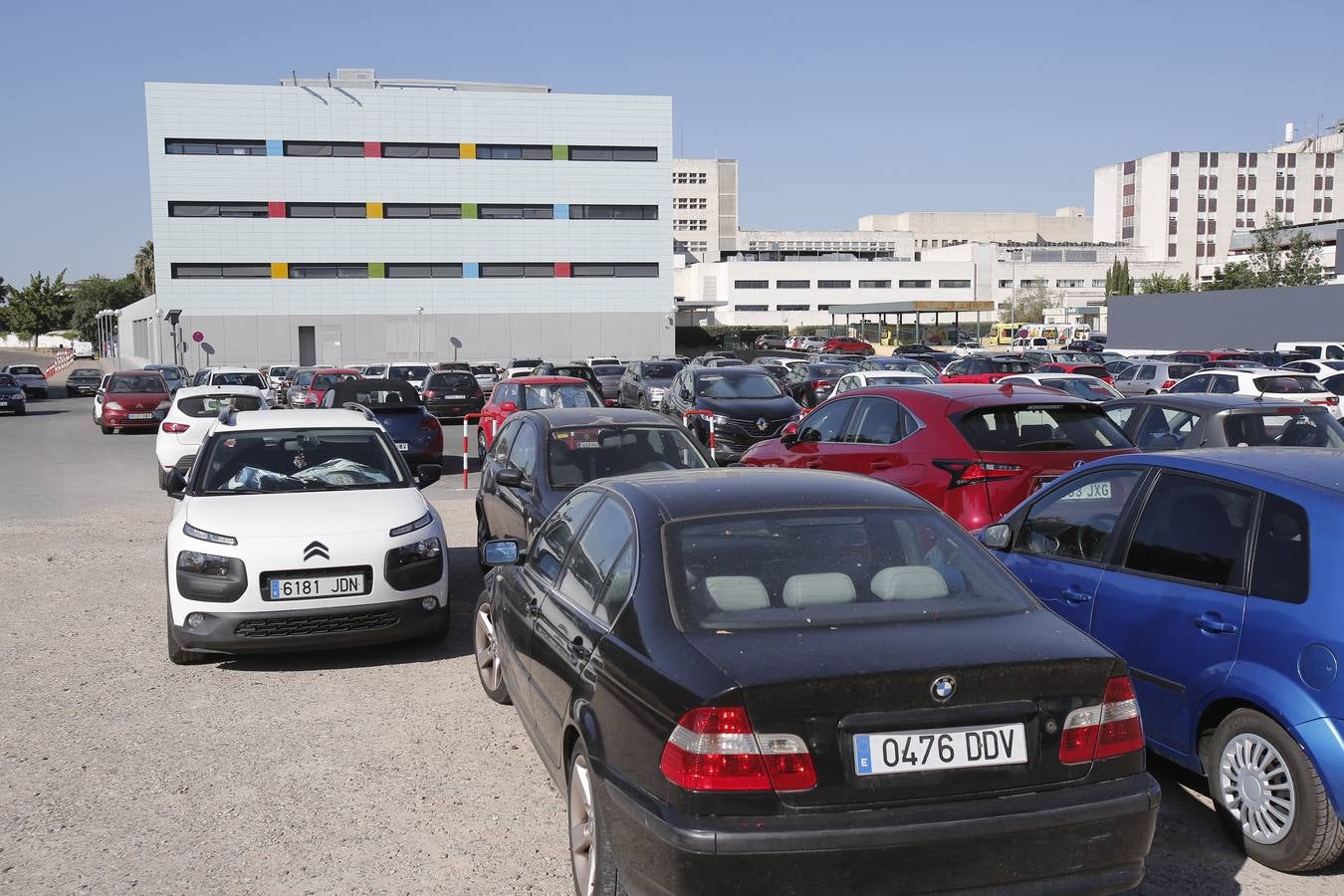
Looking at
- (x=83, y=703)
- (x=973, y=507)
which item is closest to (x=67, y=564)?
(x=83, y=703)

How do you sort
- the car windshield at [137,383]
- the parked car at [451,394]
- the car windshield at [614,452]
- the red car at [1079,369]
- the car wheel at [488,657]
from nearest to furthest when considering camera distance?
the car wheel at [488,657] < the car windshield at [614,452] < the car windshield at [137,383] < the parked car at [451,394] < the red car at [1079,369]

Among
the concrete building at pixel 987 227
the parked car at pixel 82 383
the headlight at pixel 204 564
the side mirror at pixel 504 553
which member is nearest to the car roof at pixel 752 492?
the side mirror at pixel 504 553

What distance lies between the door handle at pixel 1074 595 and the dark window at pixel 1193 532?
262mm

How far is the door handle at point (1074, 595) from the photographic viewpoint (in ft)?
17.1

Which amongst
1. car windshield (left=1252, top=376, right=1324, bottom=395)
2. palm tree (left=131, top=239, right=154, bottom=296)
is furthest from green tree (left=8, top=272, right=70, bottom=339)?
car windshield (left=1252, top=376, right=1324, bottom=395)

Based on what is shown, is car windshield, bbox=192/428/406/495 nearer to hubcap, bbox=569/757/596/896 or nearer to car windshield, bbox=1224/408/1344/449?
hubcap, bbox=569/757/596/896

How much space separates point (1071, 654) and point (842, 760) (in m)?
0.81

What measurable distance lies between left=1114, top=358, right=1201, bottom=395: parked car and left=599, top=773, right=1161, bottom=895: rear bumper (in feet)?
85.5

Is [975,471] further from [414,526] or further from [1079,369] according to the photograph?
[1079,369]

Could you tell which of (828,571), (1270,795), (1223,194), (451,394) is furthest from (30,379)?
(1223,194)

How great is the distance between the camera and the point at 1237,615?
4.32m

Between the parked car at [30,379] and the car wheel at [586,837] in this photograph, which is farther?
the parked car at [30,379]

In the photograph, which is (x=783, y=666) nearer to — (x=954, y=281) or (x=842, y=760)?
(x=842, y=760)

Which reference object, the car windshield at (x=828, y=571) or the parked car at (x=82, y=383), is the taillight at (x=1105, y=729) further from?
the parked car at (x=82, y=383)
